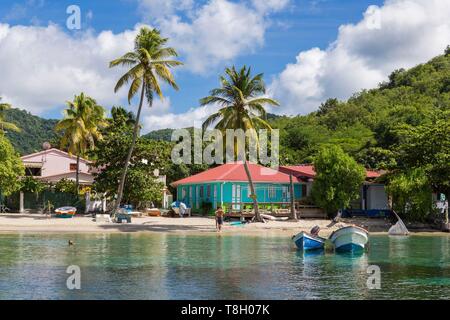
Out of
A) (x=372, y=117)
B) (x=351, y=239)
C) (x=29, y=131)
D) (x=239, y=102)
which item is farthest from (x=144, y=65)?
(x=29, y=131)

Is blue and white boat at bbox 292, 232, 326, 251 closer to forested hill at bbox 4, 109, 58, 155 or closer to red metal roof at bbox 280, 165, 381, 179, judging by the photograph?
red metal roof at bbox 280, 165, 381, 179

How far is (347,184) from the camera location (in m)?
43.9

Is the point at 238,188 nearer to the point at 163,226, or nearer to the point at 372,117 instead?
the point at 163,226

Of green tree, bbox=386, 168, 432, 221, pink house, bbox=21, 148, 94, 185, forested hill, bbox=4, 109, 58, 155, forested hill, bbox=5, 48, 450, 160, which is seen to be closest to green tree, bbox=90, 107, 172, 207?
pink house, bbox=21, 148, 94, 185

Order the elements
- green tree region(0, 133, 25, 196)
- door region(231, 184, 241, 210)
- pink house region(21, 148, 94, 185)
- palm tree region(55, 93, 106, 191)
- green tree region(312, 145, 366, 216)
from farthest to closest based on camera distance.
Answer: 1. pink house region(21, 148, 94, 185)
2. palm tree region(55, 93, 106, 191)
3. door region(231, 184, 241, 210)
4. green tree region(0, 133, 25, 196)
5. green tree region(312, 145, 366, 216)

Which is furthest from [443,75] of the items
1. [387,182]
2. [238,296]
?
[238,296]

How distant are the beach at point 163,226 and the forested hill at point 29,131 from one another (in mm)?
64380

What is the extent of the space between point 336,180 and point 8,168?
25103mm

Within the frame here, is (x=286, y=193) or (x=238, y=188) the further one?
(x=286, y=193)

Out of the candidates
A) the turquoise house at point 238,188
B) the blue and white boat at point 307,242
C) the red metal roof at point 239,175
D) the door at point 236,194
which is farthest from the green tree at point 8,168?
the blue and white boat at point 307,242

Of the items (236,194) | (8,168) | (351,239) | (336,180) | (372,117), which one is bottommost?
(351,239)

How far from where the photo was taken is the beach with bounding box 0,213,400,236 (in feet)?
125

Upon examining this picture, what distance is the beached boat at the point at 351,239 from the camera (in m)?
26.8

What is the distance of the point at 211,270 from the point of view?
797 inches
